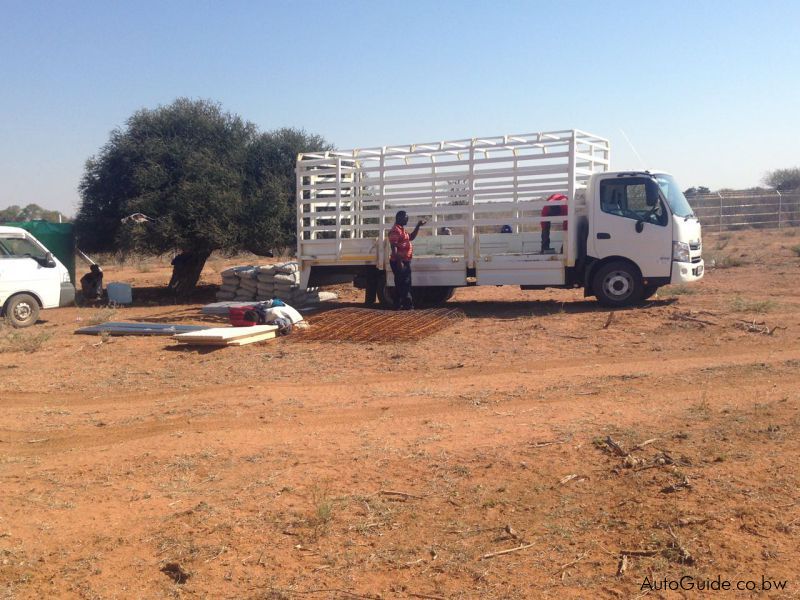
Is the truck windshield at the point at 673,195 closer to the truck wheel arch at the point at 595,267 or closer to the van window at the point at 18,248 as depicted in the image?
the truck wheel arch at the point at 595,267

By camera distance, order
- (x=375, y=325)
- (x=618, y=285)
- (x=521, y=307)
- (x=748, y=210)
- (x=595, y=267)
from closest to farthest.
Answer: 1. (x=375, y=325)
2. (x=618, y=285)
3. (x=595, y=267)
4. (x=521, y=307)
5. (x=748, y=210)

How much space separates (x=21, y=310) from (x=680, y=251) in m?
12.3

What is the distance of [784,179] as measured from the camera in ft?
186

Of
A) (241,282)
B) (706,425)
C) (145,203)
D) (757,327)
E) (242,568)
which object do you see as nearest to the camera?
(242,568)

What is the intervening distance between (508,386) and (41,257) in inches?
447

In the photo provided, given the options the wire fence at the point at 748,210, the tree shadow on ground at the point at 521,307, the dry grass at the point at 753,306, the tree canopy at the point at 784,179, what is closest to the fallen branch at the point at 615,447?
the tree shadow on ground at the point at 521,307

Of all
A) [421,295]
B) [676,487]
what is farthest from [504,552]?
[421,295]

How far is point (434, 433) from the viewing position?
7.37m

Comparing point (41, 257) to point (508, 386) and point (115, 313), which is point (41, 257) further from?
point (508, 386)

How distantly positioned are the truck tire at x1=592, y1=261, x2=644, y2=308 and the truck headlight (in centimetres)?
70

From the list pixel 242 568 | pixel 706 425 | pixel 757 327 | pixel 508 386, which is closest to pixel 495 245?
pixel 757 327

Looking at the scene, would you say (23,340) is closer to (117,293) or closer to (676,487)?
(117,293)

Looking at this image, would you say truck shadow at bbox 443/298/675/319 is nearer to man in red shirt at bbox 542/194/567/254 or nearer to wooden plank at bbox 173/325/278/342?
man in red shirt at bbox 542/194/567/254

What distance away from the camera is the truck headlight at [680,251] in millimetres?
14289
